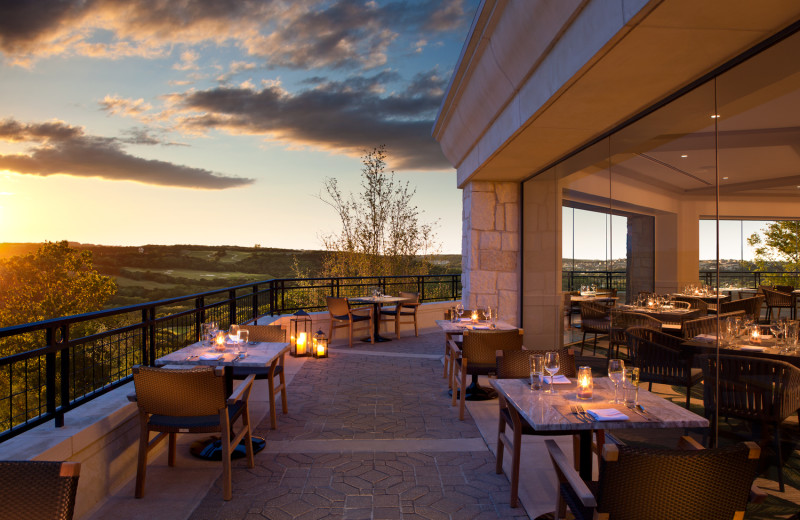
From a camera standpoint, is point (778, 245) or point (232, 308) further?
point (232, 308)

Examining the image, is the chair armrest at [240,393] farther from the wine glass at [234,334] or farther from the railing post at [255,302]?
the railing post at [255,302]

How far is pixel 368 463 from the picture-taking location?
3447mm

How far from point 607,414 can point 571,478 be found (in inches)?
23.2

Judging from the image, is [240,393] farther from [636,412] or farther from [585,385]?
[636,412]

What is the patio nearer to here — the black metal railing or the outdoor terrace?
the outdoor terrace

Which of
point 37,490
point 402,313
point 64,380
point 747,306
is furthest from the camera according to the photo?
point 402,313

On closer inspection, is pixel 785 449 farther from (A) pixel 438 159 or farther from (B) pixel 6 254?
(B) pixel 6 254

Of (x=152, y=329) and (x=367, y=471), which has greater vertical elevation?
(x=152, y=329)

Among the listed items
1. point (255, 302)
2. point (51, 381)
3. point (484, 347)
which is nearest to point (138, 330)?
point (255, 302)

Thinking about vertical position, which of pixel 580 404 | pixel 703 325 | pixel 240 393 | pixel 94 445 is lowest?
pixel 94 445

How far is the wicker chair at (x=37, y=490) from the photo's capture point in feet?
4.32

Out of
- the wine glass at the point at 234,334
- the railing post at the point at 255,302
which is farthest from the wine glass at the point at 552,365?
the railing post at the point at 255,302

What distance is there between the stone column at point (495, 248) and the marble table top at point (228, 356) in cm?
401

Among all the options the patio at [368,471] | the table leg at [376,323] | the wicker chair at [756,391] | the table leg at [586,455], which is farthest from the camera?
the table leg at [376,323]
